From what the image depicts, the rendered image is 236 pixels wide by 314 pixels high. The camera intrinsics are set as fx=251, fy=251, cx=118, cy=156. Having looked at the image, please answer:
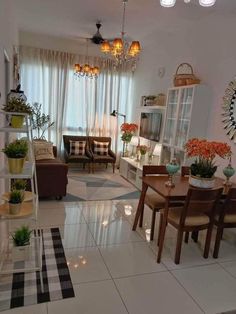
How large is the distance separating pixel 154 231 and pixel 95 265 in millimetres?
1068

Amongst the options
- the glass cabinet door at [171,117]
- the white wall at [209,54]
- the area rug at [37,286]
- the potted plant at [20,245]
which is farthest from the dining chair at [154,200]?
the potted plant at [20,245]

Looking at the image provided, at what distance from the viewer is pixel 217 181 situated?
319 centimetres

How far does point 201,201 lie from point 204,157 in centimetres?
47

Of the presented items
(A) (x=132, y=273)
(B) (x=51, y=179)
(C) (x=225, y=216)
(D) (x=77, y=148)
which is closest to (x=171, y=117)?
(C) (x=225, y=216)

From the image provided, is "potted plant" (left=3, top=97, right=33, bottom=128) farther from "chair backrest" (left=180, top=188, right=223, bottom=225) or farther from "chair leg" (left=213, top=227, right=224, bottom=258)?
"chair leg" (left=213, top=227, right=224, bottom=258)

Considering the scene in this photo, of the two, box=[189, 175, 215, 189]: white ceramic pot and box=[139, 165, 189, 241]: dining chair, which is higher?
box=[189, 175, 215, 189]: white ceramic pot

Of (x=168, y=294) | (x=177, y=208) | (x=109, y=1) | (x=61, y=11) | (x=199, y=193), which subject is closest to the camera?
(x=168, y=294)

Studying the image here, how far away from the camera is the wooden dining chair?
8.72ft

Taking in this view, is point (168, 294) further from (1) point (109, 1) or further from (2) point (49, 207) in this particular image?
(1) point (109, 1)

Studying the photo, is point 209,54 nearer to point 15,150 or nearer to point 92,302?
point 15,150

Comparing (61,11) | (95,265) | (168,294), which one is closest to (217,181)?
(168,294)

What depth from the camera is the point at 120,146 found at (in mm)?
6809

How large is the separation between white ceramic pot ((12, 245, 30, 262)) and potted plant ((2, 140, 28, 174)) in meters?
0.83

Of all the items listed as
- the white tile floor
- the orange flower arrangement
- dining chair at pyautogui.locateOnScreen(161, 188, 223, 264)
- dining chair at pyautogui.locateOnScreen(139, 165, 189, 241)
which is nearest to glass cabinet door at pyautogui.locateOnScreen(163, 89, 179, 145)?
dining chair at pyautogui.locateOnScreen(139, 165, 189, 241)
